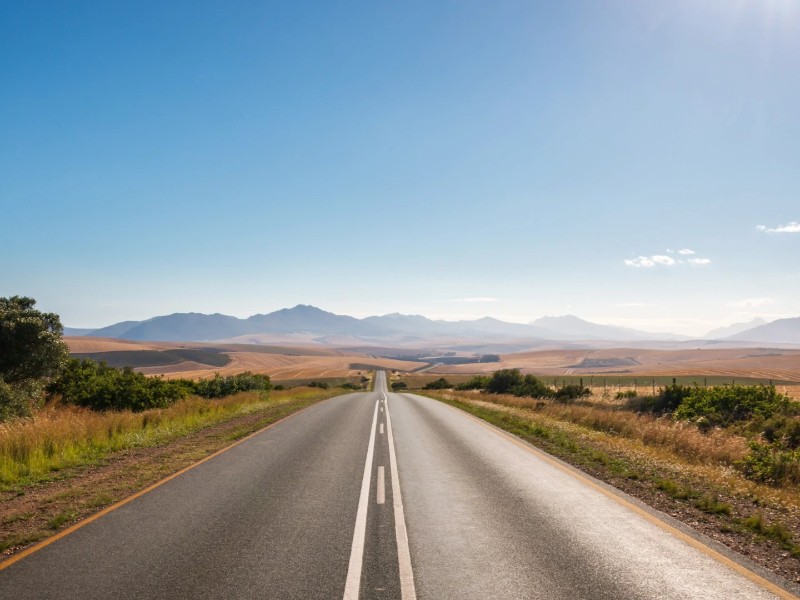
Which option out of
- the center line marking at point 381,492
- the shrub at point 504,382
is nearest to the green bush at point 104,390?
the center line marking at point 381,492

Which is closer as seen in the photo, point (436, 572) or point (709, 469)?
point (436, 572)

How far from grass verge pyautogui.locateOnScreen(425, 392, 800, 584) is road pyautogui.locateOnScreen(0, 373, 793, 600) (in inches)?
28.7

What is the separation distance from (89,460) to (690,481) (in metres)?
14.1

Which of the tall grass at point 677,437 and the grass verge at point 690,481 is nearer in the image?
the grass verge at point 690,481

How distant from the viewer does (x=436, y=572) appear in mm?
5848

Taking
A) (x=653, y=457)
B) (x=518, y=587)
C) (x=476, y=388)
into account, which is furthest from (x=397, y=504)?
(x=476, y=388)

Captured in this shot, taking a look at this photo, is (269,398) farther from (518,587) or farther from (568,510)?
(518,587)

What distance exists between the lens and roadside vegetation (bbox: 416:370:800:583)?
25.1ft

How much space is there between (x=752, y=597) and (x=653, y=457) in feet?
27.5

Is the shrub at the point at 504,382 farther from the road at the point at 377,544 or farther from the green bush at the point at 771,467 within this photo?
the road at the point at 377,544

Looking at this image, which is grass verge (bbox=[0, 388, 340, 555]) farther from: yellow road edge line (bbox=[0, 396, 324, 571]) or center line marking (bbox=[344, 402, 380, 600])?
center line marking (bbox=[344, 402, 380, 600])

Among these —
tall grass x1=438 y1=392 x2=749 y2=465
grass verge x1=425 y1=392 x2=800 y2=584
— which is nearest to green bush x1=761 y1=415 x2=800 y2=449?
tall grass x1=438 y1=392 x2=749 y2=465

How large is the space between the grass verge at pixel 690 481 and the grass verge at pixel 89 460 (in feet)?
32.5

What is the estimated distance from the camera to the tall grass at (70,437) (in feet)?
36.6
